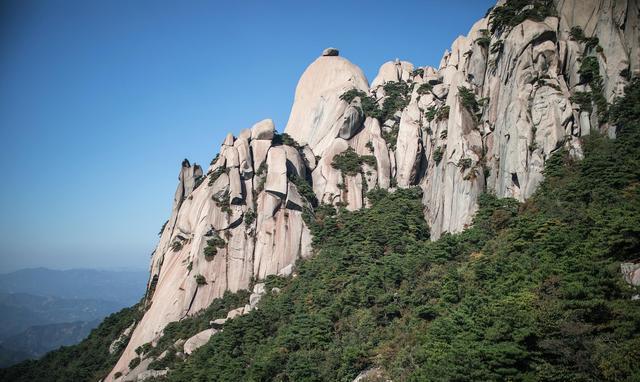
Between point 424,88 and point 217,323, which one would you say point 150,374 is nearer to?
point 217,323

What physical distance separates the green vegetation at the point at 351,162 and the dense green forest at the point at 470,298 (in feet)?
26.5

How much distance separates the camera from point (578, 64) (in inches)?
1548

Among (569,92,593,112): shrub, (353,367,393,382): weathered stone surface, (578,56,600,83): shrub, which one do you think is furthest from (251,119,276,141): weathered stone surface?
(353,367,393,382): weathered stone surface

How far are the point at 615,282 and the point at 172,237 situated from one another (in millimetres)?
46728

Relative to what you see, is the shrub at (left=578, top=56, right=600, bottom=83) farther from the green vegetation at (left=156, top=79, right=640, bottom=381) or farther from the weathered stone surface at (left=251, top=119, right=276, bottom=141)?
the weathered stone surface at (left=251, top=119, right=276, bottom=141)

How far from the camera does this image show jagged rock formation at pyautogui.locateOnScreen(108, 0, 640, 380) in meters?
37.5

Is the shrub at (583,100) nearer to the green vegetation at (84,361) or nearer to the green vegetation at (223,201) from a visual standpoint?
the green vegetation at (223,201)

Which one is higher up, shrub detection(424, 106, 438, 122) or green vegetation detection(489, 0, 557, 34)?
green vegetation detection(489, 0, 557, 34)

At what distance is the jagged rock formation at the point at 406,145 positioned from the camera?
37.5 m

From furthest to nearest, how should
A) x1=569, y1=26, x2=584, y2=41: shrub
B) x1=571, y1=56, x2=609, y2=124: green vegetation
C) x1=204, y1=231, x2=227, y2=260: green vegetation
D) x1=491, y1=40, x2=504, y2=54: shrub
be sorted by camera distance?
x1=204, y1=231, x2=227, y2=260: green vegetation → x1=491, y1=40, x2=504, y2=54: shrub → x1=569, y1=26, x2=584, y2=41: shrub → x1=571, y1=56, x2=609, y2=124: green vegetation

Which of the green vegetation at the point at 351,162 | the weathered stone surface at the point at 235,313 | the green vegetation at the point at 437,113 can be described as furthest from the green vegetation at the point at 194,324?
the green vegetation at the point at 437,113

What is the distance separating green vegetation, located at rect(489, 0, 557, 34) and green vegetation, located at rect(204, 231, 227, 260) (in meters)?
36.6

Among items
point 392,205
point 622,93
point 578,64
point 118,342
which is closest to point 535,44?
point 578,64

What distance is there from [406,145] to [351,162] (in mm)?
7228
